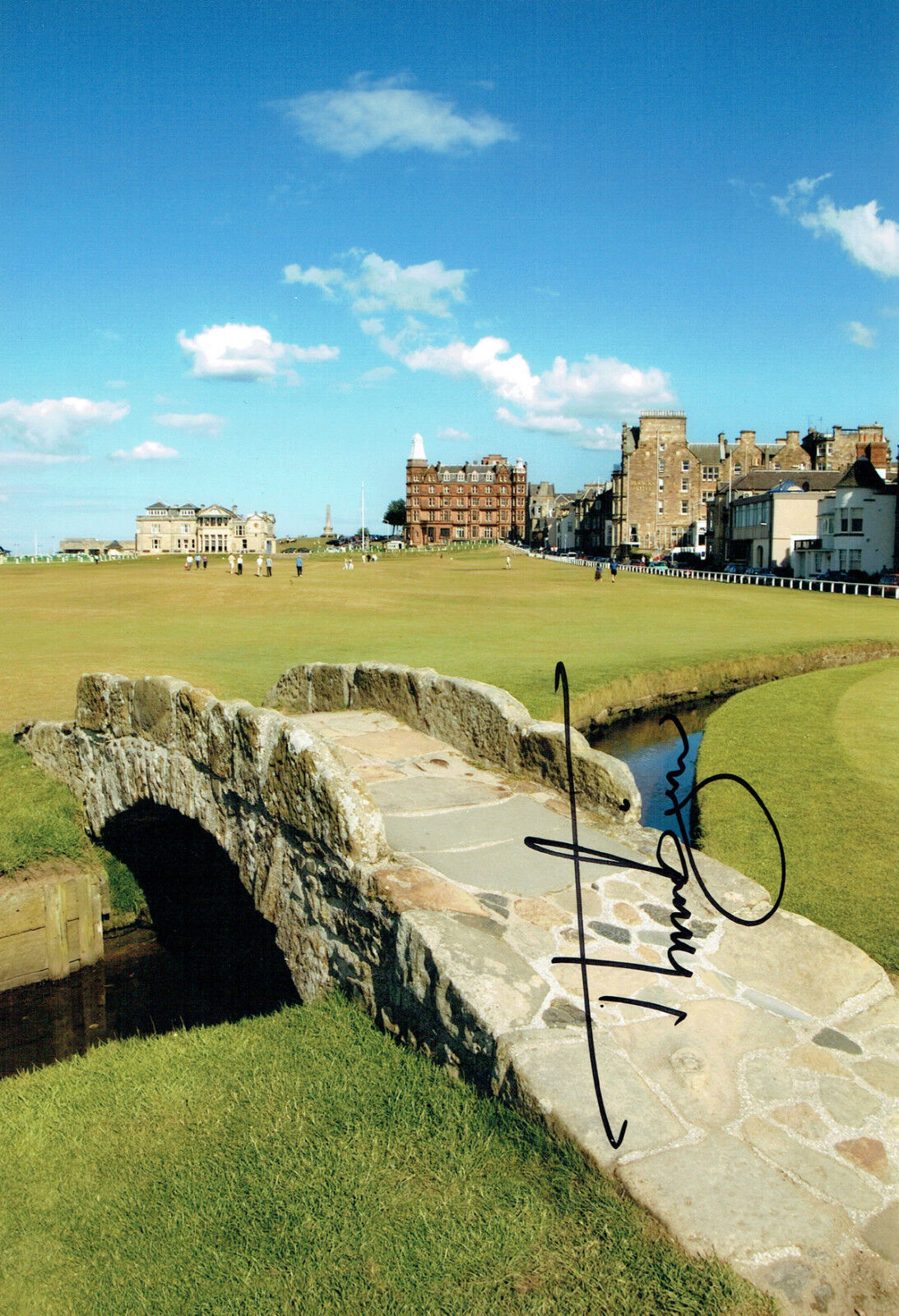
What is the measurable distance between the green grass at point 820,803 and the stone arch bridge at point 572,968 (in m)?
1.94

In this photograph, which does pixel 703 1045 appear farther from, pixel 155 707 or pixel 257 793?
pixel 155 707

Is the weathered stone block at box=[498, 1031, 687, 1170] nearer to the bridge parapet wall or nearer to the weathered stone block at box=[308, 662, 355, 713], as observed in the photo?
the bridge parapet wall

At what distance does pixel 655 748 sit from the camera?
19750 millimetres

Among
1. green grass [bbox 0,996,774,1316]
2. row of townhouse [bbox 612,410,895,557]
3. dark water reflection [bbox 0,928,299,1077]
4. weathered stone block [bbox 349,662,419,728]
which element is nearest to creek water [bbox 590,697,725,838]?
weathered stone block [bbox 349,662,419,728]

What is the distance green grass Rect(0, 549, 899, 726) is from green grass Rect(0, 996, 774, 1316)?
1244cm

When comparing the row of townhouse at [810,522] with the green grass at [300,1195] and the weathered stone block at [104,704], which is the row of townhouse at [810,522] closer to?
the weathered stone block at [104,704]

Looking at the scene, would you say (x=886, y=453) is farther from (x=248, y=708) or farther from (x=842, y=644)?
(x=248, y=708)

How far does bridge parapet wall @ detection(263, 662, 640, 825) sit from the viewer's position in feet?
27.1

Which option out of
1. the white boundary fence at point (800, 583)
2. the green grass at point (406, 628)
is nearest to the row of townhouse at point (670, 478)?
the white boundary fence at point (800, 583)

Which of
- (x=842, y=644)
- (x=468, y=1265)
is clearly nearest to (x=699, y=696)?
(x=842, y=644)

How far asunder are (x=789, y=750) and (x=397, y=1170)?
1157cm

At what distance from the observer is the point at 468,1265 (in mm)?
4082

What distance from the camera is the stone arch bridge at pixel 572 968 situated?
413 centimetres
